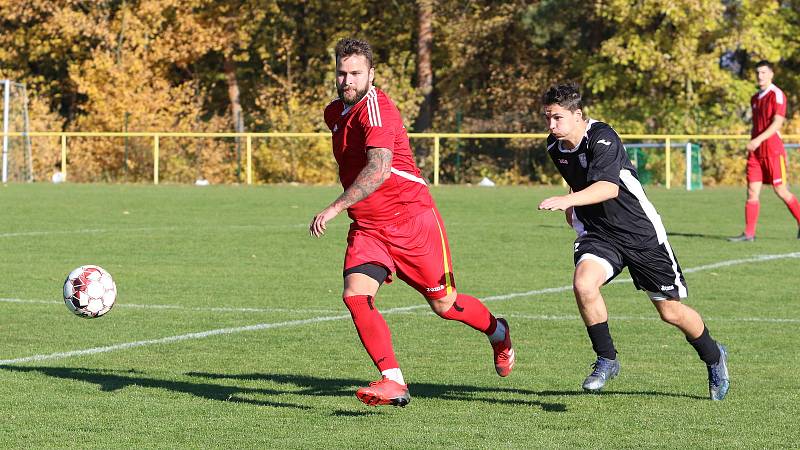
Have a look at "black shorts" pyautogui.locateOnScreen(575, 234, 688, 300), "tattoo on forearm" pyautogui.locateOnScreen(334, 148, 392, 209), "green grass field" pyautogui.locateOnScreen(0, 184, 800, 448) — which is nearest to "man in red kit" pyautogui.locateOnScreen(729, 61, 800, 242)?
"green grass field" pyautogui.locateOnScreen(0, 184, 800, 448)

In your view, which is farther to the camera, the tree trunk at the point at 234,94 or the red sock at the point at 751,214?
the tree trunk at the point at 234,94

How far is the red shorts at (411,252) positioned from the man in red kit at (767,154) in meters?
9.97

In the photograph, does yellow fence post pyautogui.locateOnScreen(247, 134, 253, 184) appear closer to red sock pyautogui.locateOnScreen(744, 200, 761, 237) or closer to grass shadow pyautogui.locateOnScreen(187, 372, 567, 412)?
red sock pyautogui.locateOnScreen(744, 200, 761, 237)

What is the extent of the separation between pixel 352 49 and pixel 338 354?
2581 mm

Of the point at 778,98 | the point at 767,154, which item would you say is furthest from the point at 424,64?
the point at 778,98

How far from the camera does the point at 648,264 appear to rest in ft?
22.7

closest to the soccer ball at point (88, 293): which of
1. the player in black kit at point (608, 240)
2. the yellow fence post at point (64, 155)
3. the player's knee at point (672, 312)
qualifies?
the player in black kit at point (608, 240)

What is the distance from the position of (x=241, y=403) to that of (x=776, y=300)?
612 cm

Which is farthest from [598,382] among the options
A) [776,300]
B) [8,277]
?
[8,277]

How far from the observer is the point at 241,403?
6.85 m

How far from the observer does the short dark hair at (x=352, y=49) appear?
21.7 ft

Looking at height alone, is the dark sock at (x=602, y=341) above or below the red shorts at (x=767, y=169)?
below

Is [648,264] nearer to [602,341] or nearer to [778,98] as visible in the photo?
[602,341]

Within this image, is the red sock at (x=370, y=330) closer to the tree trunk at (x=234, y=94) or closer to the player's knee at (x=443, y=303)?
the player's knee at (x=443, y=303)
